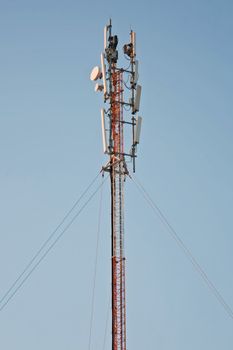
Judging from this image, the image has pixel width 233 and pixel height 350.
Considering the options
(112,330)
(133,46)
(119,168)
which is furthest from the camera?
(133,46)

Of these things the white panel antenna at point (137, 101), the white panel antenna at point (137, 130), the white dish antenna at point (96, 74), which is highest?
the white dish antenna at point (96, 74)

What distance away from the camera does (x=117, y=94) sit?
48031mm

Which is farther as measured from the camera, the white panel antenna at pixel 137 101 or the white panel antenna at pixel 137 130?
the white panel antenna at pixel 137 101

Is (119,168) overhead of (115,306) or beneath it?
overhead

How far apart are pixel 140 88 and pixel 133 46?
2.88 meters

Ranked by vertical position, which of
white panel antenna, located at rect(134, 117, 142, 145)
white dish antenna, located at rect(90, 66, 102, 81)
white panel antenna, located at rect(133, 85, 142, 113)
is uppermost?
white dish antenna, located at rect(90, 66, 102, 81)

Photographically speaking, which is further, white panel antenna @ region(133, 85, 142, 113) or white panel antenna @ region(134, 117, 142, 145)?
white panel antenna @ region(133, 85, 142, 113)

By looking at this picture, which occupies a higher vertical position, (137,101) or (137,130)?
(137,101)

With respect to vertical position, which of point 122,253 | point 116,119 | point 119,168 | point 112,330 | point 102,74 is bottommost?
point 112,330

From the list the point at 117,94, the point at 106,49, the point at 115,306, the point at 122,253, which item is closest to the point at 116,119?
the point at 117,94

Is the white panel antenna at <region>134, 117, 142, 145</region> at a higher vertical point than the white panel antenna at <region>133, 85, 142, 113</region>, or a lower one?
lower

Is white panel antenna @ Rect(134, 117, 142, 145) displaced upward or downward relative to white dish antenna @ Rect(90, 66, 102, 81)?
downward

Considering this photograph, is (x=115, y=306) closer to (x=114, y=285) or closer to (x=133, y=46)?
(x=114, y=285)

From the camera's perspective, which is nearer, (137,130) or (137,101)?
(137,130)
